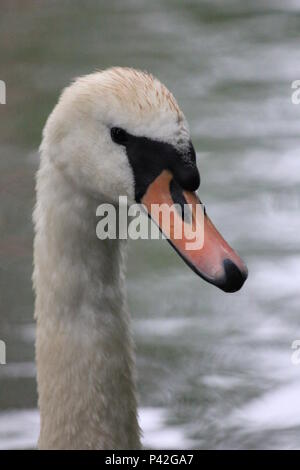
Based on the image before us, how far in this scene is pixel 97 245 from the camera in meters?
3.07

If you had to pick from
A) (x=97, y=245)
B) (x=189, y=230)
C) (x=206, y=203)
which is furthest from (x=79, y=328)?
(x=206, y=203)

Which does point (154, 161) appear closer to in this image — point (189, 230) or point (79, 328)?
point (189, 230)

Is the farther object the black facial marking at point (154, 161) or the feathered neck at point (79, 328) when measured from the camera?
the feathered neck at point (79, 328)

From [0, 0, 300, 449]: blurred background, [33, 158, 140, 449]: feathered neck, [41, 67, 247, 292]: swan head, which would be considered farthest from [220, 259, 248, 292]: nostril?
[0, 0, 300, 449]: blurred background

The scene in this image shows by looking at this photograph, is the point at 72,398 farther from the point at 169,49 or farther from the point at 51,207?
the point at 169,49

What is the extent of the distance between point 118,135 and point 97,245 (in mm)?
235

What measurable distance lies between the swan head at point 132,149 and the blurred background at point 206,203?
151cm

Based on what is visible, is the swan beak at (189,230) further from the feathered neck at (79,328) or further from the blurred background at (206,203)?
the blurred background at (206,203)

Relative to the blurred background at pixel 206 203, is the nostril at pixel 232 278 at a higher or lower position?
lower

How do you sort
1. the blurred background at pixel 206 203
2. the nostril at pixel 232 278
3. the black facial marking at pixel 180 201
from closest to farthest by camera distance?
1. the nostril at pixel 232 278
2. the black facial marking at pixel 180 201
3. the blurred background at pixel 206 203

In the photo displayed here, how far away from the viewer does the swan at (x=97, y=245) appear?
9.66 ft

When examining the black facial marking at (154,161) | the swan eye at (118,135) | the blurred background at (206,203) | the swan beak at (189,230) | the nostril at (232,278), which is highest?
the blurred background at (206,203)

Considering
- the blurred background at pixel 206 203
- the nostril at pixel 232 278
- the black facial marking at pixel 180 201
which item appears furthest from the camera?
the blurred background at pixel 206 203

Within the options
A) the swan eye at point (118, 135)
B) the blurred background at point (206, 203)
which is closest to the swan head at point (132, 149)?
the swan eye at point (118, 135)
